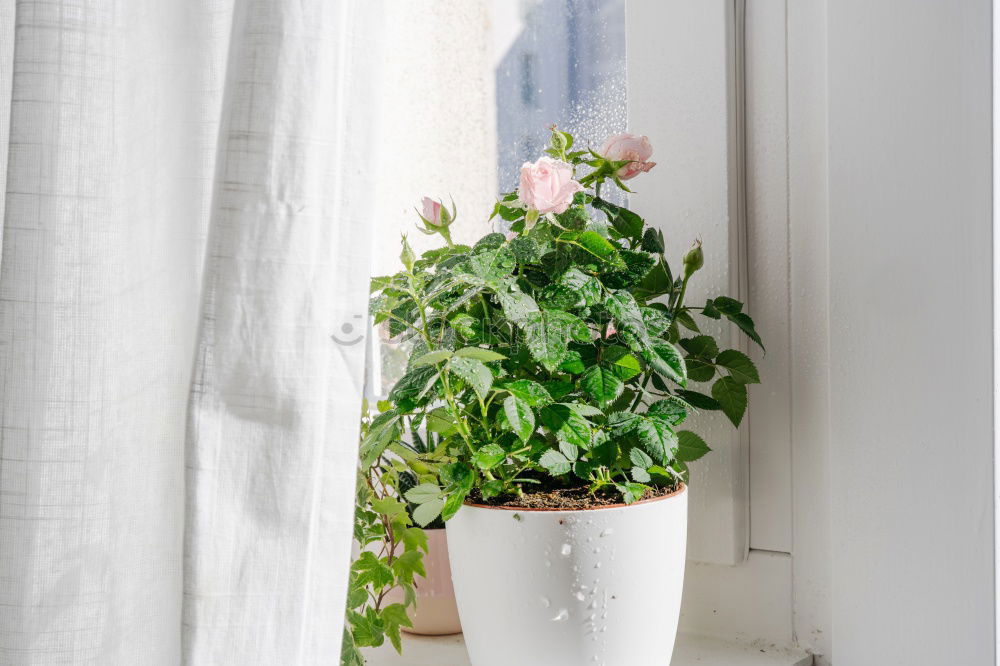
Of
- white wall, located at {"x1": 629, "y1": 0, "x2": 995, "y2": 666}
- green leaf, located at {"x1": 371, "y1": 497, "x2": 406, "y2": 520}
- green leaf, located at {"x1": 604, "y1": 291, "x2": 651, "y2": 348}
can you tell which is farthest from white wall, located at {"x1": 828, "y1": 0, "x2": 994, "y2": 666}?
green leaf, located at {"x1": 371, "y1": 497, "x2": 406, "y2": 520}

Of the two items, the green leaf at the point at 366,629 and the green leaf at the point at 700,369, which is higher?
the green leaf at the point at 700,369

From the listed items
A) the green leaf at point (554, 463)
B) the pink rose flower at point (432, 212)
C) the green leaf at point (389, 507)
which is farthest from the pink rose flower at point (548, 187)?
the green leaf at point (389, 507)

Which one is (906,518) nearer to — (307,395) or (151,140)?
(307,395)

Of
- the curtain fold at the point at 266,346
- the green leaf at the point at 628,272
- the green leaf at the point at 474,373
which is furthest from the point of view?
the green leaf at the point at 628,272

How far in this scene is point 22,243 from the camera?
511mm

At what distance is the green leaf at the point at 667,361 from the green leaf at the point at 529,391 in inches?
3.7

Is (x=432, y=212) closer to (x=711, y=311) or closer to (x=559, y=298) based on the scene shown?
(x=559, y=298)

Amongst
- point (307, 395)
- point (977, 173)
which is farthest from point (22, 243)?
point (977, 173)

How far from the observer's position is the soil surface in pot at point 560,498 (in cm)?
69

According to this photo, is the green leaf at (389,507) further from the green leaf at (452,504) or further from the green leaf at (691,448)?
the green leaf at (691,448)

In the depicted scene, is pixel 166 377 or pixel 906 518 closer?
pixel 166 377

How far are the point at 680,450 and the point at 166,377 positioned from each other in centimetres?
49

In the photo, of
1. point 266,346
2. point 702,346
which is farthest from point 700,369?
point 266,346

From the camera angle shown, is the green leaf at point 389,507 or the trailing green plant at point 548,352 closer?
the trailing green plant at point 548,352
